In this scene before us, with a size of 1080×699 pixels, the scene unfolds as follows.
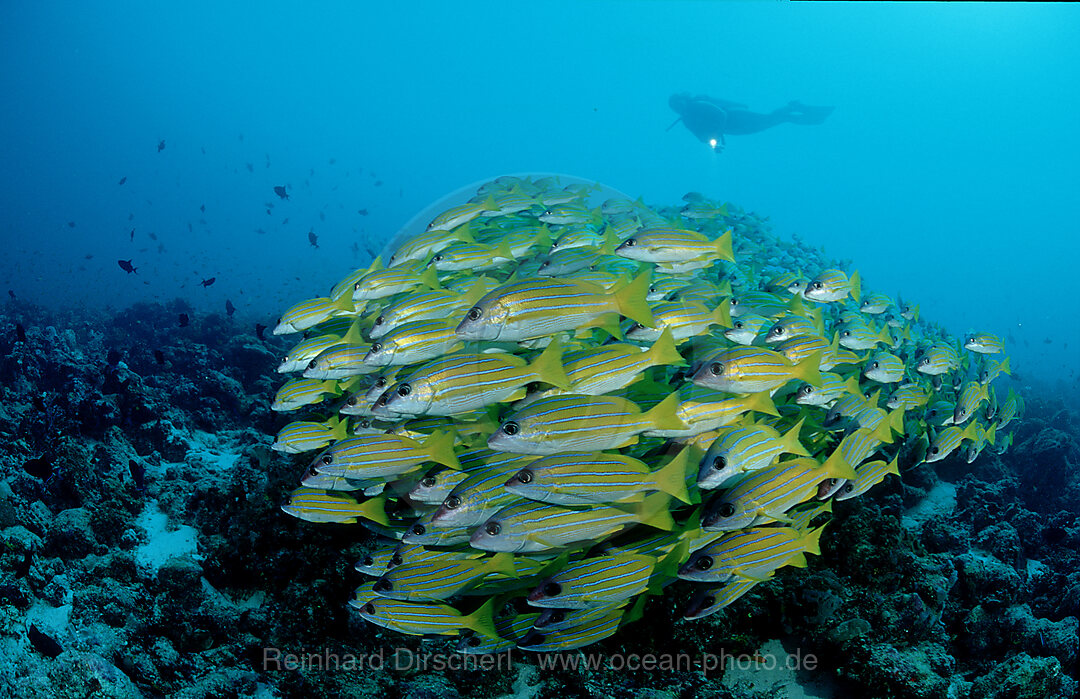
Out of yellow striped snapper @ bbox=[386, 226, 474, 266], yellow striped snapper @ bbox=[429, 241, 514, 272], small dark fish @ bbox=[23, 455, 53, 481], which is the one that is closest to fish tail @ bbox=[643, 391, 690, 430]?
yellow striped snapper @ bbox=[429, 241, 514, 272]

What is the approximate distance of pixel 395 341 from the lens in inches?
158

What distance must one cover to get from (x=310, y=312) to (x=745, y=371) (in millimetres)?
4051

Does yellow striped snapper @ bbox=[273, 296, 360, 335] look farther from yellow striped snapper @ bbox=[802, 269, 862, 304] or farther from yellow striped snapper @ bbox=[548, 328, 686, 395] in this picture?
yellow striped snapper @ bbox=[802, 269, 862, 304]

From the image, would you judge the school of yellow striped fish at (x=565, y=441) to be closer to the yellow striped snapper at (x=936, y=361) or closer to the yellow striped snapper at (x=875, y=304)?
the yellow striped snapper at (x=936, y=361)

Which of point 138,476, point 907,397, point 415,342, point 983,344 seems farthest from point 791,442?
point 138,476

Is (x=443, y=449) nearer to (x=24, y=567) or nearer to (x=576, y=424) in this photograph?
(x=576, y=424)

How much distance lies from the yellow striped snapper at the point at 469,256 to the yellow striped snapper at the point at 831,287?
3837mm

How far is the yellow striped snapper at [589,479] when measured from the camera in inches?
120

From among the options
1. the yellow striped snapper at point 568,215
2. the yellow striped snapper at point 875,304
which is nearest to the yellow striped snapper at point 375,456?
the yellow striped snapper at point 568,215

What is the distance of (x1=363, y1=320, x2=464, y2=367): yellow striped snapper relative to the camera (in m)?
4.03

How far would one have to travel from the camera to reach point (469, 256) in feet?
17.8

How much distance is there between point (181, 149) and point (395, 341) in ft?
799

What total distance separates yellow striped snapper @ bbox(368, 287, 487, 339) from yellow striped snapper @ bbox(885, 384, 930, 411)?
502 cm

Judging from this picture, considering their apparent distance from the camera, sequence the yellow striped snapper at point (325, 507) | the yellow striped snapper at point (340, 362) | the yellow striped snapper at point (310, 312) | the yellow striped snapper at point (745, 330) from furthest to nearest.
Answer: the yellow striped snapper at point (745, 330) → the yellow striped snapper at point (310, 312) → the yellow striped snapper at point (340, 362) → the yellow striped snapper at point (325, 507)
